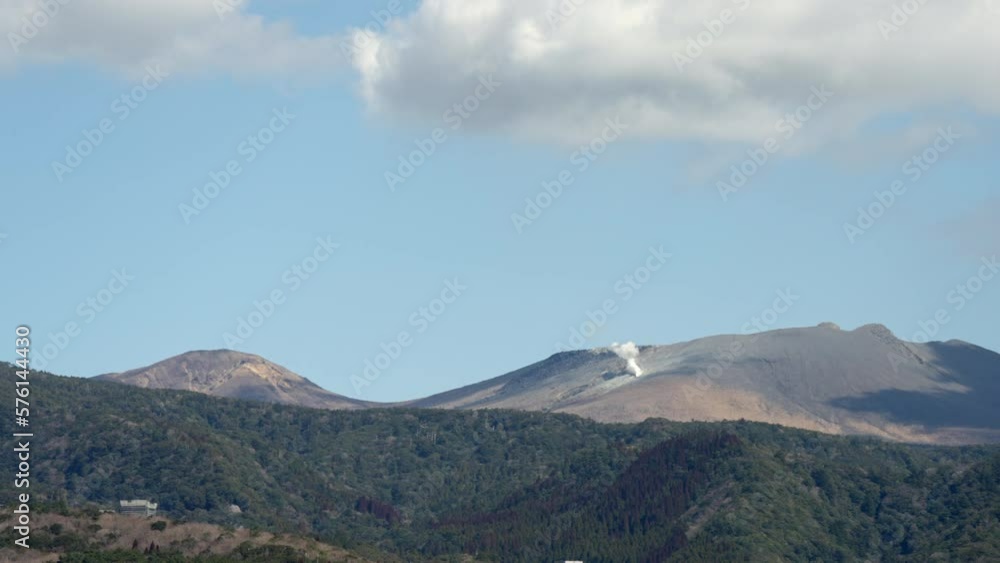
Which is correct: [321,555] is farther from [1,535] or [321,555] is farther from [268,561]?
[1,535]

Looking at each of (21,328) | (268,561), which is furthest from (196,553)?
(21,328)

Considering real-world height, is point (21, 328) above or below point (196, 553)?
above

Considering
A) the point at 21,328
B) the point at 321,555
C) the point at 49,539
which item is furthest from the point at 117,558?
the point at 21,328

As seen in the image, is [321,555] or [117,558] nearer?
[117,558]

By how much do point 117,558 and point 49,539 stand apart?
563 inches

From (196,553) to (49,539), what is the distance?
17.7 metres

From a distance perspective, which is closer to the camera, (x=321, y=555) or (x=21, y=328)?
(x=21, y=328)

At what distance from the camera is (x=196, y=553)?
648 feet

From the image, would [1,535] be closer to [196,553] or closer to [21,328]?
[196,553]

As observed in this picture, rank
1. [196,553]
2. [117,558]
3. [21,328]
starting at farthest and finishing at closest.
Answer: [196,553], [117,558], [21,328]

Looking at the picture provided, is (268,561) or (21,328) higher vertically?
(21,328)

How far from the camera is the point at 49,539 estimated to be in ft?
637

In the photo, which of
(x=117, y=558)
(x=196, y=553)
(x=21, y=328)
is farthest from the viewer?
(x=196, y=553)

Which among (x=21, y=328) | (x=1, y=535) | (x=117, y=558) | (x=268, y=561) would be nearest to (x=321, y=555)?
(x=268, y=561)
